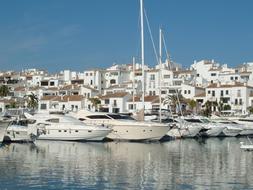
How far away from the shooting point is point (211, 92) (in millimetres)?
97000

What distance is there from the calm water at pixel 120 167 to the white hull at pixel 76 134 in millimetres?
2656

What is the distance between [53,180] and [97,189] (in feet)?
9.61

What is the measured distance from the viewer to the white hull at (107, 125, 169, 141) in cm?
4562

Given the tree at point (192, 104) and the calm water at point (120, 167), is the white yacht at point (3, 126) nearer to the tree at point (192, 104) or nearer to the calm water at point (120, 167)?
the calm water at point (120, 167)

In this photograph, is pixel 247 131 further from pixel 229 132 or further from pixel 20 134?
pixel 20 134

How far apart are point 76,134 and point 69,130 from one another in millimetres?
737

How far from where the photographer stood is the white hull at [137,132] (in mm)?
45625

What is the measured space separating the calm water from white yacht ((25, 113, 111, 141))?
8.90 feet

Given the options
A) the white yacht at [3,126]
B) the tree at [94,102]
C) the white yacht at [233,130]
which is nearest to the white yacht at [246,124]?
the white yacht at [233,130]

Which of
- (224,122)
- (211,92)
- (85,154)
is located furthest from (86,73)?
(85,154)

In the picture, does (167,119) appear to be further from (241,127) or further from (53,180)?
(53,180)

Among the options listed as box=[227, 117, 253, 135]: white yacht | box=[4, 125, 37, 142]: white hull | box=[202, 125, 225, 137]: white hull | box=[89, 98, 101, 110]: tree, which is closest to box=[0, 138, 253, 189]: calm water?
box=[4, 125, 37, 142]: white hull

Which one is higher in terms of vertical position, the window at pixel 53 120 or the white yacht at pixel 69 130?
the window at pixel 53 120

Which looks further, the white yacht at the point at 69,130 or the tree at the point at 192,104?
the tree at the point at 192,104
